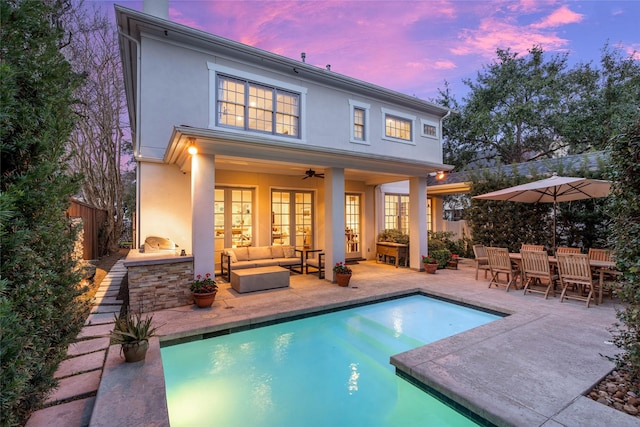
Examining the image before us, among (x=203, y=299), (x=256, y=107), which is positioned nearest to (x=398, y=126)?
(x=256, y=107)

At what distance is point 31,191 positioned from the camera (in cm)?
209

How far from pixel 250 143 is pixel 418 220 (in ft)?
20.3

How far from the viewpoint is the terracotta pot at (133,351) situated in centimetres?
360

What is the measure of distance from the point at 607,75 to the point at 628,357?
761 inches

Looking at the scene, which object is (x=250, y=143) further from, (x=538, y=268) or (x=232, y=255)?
(x=538, y=268)

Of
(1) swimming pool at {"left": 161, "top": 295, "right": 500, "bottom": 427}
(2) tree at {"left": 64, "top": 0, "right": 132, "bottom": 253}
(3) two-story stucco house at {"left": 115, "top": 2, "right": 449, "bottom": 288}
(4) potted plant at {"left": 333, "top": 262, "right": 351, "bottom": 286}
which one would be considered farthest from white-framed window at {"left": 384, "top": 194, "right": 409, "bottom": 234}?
(2) tree at {"left": 64, "top": 0, "right": 132, "bottom": 253}

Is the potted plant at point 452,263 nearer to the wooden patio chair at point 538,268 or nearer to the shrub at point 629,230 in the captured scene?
the wooden patio chair at point 538,268

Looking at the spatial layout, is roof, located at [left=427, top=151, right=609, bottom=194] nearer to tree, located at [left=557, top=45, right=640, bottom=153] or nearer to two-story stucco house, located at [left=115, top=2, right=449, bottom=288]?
two-story stucco house, located at [left=115, top=2, right=449, bottom=288]

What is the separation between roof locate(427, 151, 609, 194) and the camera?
8383 mm

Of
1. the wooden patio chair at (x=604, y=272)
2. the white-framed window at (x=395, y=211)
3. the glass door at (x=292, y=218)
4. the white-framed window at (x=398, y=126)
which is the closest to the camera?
the wooden patio chair at (x=604, y=272)

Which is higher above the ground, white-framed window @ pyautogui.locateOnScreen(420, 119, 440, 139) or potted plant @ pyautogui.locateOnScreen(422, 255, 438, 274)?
white-framed window @ pyautogui.locateOnScreen(420, 119, 440, 139)

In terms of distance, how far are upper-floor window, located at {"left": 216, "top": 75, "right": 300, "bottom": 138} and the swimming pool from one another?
5.79 m

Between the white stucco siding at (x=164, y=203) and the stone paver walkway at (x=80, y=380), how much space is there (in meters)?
2.68

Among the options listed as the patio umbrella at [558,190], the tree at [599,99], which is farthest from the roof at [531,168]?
the tree at [599,99]
